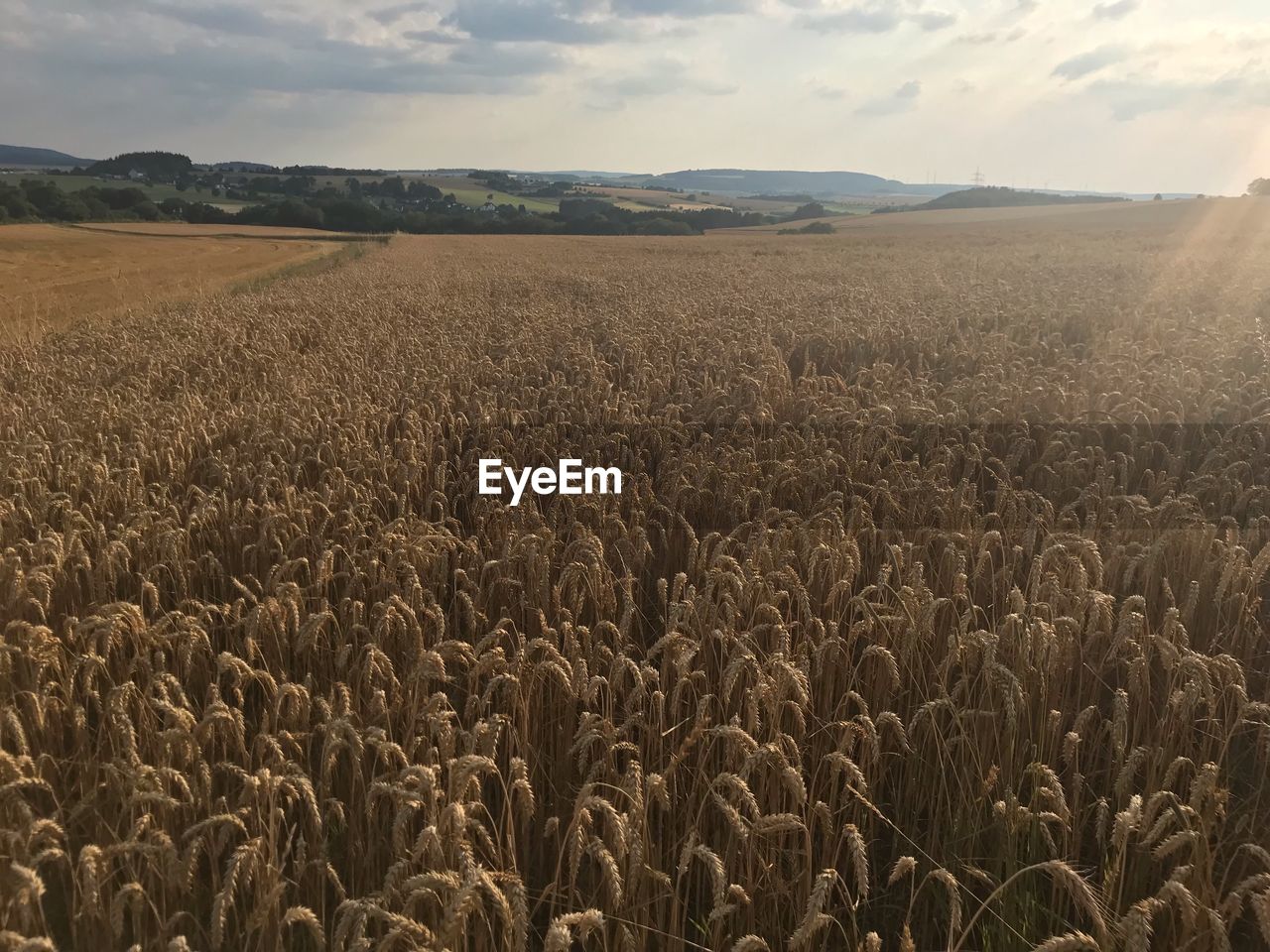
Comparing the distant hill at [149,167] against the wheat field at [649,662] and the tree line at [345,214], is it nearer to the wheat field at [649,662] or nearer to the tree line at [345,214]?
the tree line at [345,214]

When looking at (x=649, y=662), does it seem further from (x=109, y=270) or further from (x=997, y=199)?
(x=997, y=199)

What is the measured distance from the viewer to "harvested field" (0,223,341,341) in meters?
17.0

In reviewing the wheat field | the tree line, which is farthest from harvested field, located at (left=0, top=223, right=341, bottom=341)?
the tree line

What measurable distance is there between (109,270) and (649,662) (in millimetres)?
28394

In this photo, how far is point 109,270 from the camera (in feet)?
85.2

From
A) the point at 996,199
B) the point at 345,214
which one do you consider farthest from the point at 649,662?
the point at 996,199

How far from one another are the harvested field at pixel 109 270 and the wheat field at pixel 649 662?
400 inches

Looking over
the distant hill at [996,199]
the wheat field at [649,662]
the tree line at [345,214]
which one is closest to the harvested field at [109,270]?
the wheat field at [649,662]

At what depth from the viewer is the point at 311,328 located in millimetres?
12828

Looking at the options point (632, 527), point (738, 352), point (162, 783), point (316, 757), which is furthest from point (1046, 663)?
point (738, 352)

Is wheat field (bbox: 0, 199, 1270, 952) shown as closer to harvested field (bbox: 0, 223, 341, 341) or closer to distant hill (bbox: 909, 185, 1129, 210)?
harvested field (bbox: 0, 223, 341, 341)

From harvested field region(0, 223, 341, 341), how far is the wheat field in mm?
10170

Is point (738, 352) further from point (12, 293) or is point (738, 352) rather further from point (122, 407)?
point (12, 293)

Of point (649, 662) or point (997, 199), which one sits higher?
point (997, 199)
